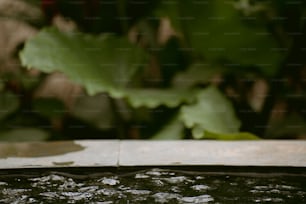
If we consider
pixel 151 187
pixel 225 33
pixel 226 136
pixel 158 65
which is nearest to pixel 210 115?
pixel 226 136

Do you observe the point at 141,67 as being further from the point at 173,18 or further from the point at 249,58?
the point at 249,58

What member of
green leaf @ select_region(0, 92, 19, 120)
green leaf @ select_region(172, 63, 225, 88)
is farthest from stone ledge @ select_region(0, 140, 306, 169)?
green leaf @ select_region(0, 92, 19, 120)

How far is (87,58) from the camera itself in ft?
7.54

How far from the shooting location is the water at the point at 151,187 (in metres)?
1.34

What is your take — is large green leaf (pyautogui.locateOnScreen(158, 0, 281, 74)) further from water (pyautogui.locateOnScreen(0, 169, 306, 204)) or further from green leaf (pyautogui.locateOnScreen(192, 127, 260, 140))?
water (pyautogui.locateOnScreen(0, 169, 306, 204))

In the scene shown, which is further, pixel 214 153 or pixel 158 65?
pixel 158 65

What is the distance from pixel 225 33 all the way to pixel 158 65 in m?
0.33

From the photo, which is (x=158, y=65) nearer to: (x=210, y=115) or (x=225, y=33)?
(x=225, y=33)

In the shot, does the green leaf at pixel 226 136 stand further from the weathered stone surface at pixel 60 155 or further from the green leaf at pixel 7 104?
the green leaf at pixel 7 104

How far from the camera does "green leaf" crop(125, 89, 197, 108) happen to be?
212 centimetres

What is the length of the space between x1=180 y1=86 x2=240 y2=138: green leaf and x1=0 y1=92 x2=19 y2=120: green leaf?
0.74 m

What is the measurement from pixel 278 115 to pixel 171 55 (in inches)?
17.8

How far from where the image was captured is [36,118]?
2.65 m

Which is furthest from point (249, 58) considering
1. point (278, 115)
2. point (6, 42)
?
point (6, 42)
